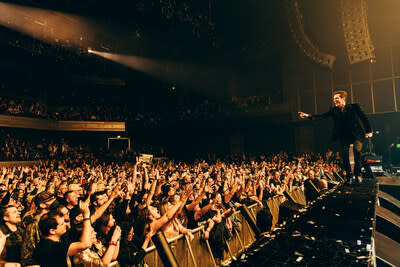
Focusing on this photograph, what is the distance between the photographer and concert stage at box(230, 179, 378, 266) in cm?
161

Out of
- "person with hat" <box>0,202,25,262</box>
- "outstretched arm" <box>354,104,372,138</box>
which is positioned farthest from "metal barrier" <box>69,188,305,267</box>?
"outstretched arm" <box>354,104,372,138</box>

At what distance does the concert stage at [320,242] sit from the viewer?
63.6 inches

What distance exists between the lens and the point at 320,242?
1.95 meters

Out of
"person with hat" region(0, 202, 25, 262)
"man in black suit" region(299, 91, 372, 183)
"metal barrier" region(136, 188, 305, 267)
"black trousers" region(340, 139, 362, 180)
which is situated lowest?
"metal barrier" region(136, 188, 305, 267)

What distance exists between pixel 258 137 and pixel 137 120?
10.7 m

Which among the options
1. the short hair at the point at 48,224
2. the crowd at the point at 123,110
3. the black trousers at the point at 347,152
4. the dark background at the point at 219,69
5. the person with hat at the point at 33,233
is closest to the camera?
the short hair at the point at 48,224

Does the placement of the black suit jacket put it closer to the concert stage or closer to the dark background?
the concert stage

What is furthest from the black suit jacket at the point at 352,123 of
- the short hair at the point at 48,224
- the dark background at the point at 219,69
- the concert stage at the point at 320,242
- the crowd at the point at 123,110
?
the crowd at the point at 123,110

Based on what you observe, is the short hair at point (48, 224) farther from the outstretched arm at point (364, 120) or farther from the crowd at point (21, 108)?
the crowd at point (21, 108)

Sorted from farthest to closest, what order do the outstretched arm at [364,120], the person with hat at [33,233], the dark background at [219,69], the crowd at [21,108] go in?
the crowd at [21,108] < the dark background at [219,69] < the outstretched arm at [364,120] < the person with hat at [33,233]

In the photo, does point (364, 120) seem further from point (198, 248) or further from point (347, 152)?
point (198, 248)

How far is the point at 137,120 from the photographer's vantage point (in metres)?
25.4

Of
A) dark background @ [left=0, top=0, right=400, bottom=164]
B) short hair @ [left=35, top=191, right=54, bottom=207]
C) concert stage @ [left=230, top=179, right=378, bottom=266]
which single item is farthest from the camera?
dark background @ [left=0, top=0, right=400, bottom=164]

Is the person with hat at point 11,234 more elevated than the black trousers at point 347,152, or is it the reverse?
the black trousers at point 347,152
